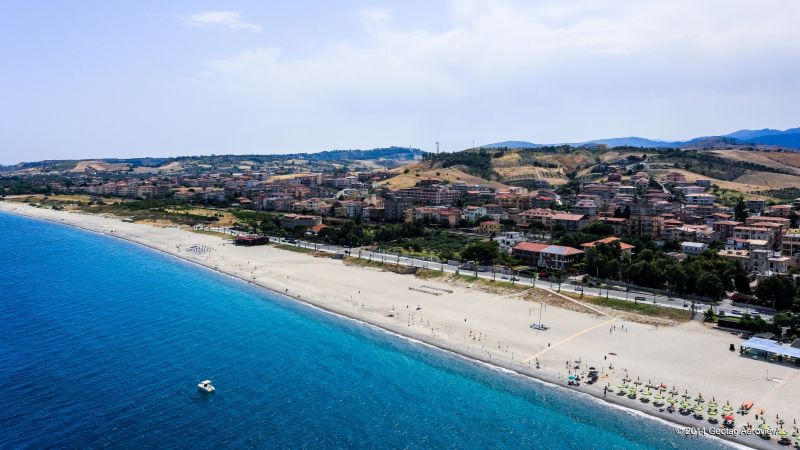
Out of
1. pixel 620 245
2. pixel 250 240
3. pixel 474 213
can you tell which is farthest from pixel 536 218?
pixel 250 240

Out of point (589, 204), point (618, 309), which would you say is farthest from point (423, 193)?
point (618, 309)

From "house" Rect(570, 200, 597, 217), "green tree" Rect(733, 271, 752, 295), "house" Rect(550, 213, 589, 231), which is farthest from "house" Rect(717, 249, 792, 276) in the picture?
"house" Rect(570, 200, 597, 217)

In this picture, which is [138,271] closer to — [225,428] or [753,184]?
[225,428]

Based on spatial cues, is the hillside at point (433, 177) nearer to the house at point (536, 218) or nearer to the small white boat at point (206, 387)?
the house at point (536, 218)

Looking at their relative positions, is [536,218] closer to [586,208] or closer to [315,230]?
[586,208]

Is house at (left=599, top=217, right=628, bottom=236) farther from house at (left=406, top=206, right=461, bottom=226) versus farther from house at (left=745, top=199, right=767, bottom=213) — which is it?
house at (left=745, top=199, right=767, bottom=213)

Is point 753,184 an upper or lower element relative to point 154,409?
upper
